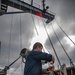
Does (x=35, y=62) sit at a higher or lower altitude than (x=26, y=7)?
lower

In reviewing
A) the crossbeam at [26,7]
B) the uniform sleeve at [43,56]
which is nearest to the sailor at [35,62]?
the uniform sleeve at [43,56]

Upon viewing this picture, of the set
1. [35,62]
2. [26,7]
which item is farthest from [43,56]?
[26,7]

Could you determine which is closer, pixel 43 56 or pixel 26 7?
pixel 43 56

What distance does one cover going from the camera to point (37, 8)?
2306 centimetres

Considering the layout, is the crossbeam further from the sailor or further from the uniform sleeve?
the uniform sleeve

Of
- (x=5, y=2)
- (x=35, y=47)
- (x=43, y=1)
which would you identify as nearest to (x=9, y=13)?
(x=5, y=2)

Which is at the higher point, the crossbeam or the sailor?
the crossbeam

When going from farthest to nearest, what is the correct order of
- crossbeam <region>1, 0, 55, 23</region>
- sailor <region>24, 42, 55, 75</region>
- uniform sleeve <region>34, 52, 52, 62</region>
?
crossbeam <region>1, 0, 55, 23</region> < sailor <region>24, 42, 55, 75</region> < uniform sleeve <region>34, 52, 52, 62</region>

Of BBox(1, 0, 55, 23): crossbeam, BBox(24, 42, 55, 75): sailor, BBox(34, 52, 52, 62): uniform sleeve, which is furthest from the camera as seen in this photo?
BBox(1, 0, 55, 23): crossbeam

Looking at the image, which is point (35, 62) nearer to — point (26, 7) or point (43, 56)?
point (43, 56)

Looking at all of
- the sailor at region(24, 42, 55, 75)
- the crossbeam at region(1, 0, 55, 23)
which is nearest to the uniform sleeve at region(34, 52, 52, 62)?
the sailor at region(24, 42, 55, 75)

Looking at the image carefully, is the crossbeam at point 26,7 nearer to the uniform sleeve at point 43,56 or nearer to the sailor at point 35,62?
the sailor at point 35,62

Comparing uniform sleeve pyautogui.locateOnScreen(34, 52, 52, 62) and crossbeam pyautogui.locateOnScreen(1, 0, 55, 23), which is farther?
crossbeam pyautogui.locateOnScreen(1, 0, 55, 23)

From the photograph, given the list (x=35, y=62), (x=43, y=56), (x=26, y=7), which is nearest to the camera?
(x=43, y=56)
